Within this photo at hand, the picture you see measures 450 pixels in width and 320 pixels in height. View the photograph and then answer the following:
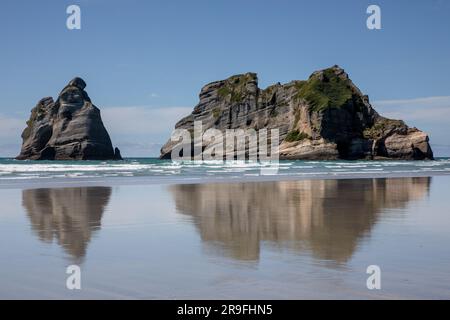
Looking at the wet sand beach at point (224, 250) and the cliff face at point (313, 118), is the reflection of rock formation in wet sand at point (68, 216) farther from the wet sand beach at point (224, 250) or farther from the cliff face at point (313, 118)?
the cliff face at point (313, 118)

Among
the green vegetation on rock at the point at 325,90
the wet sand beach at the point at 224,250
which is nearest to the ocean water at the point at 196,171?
the wet sand beach at the point at 224,250

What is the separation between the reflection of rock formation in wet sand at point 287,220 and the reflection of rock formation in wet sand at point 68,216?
89.2 inches

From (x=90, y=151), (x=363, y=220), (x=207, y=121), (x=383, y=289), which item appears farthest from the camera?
(x=207, y=121)

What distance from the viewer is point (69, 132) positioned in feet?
513

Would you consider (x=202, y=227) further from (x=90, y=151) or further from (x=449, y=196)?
(x=90, y=151)

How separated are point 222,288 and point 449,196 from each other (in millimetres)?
15716

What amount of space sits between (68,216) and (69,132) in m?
148

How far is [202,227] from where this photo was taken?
11.7 m

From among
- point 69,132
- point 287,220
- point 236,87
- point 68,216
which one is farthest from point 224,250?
point 236,87

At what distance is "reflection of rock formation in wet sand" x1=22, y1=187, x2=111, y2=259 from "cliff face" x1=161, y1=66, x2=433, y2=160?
111681mm

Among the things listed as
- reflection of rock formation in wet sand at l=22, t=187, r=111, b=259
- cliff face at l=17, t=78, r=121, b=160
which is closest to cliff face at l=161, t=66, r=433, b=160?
cliff face at l=17, t=78, r=121, b=160

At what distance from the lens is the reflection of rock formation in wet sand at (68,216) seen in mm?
9977

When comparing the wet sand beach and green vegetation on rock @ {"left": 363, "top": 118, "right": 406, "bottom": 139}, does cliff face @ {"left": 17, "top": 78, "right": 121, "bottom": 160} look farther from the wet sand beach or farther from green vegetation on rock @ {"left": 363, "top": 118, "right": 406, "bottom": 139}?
the wet sand beach

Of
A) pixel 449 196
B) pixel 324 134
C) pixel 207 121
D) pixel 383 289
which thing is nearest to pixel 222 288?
pixel 383 289
